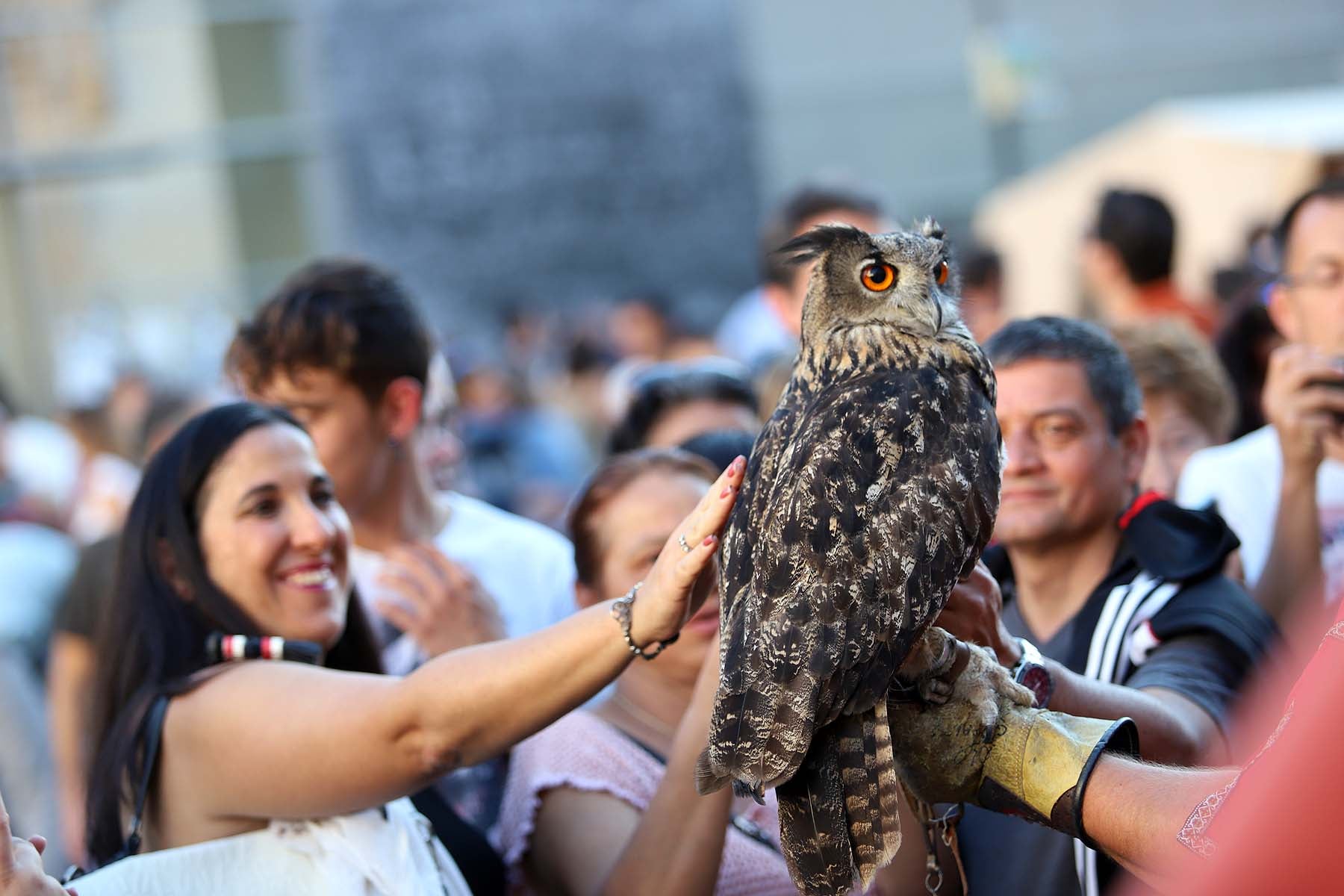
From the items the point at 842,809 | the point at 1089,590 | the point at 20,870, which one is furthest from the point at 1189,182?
the point at 20,870

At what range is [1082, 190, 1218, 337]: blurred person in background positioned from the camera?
461 centimetres

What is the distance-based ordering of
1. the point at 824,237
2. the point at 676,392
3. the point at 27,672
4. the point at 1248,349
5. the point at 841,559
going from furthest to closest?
the point at 27,672 < the point at 1248,349 < the point at 676,392 < the point at 824,237 < the point at 841,559

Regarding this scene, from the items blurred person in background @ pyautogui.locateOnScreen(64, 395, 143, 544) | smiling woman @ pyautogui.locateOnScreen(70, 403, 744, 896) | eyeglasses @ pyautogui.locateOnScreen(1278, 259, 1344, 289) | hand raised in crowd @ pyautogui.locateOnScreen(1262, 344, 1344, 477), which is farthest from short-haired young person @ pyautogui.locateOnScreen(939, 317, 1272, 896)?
blurred person in background @ pyautogui.locateOnScreen(64, 395, 143, 544)

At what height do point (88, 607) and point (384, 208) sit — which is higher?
point (384, 208)

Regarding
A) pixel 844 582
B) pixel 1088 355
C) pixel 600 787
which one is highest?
pixel 1088 355

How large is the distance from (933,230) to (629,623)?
0.92m

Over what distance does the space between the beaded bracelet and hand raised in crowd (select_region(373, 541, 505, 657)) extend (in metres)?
0.84

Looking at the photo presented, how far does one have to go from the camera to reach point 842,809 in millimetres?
1792

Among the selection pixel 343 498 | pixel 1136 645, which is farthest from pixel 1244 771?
pixel 343 498

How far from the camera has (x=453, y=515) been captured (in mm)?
3467

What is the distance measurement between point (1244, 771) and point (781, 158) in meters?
15.2

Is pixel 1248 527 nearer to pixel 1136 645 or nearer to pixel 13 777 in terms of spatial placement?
pixel 1136 645

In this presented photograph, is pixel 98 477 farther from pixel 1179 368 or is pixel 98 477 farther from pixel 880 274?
pixel 880 274

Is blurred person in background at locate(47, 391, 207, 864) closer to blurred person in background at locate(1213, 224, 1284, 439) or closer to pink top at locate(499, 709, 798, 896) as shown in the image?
pink top at locate(499, 709, 798, 896)
